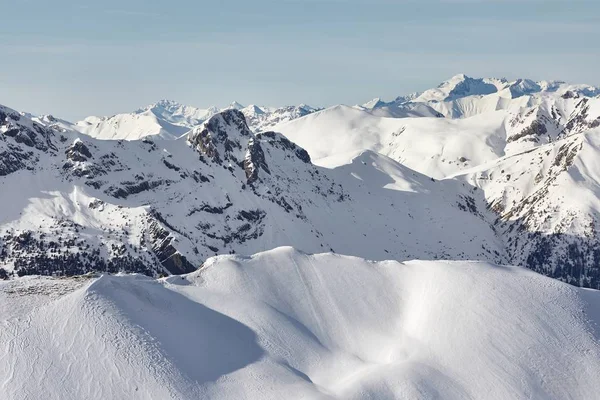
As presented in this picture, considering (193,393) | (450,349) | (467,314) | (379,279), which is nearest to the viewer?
(193,393)

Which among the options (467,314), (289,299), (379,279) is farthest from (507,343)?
(289,299)

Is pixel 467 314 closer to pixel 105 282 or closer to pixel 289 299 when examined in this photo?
pixel 289 299

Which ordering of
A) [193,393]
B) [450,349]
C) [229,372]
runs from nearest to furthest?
[193,393] → [229,372] → [450,349]

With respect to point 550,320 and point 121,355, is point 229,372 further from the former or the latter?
point 550,320

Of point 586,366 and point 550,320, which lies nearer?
point 586,366

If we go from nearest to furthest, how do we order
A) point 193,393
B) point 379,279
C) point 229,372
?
1. point 193,393
2. point 229,372
3. point 379,279

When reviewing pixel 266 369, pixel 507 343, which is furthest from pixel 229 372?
→ pixel 507 343
